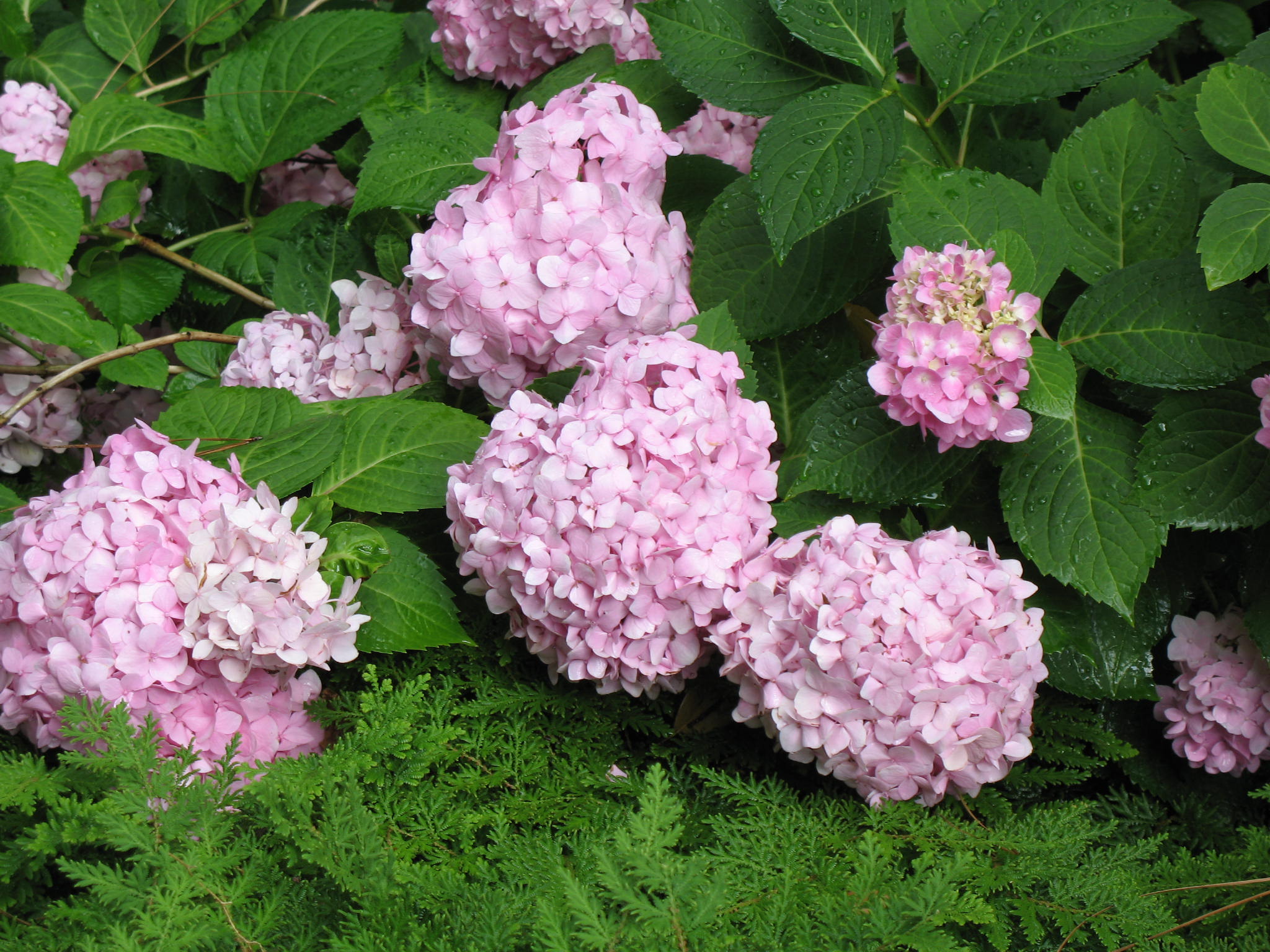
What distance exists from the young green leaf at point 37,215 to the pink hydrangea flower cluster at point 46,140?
13 cm

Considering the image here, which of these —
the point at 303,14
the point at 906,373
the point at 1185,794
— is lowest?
the point at 1185,794

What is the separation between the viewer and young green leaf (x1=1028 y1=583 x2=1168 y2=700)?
1.04 m

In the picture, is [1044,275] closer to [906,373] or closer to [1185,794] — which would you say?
[906,373]

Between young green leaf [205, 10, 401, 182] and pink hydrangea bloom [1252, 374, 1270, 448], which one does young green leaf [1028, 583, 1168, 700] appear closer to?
pink hydrangea bloom [1252, 374, 1270, 448]

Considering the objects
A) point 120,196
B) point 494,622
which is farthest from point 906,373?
point 120,196

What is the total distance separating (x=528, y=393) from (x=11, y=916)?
2.02 feet

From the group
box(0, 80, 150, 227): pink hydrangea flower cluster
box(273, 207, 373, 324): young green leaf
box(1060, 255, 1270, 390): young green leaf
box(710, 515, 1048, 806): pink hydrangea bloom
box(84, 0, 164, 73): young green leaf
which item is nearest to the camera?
box(710, 515, 1048, 806): pink hydrangea bloom

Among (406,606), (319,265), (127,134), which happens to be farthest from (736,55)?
(127,134)

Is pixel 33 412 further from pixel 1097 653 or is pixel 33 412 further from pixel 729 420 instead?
pixel 1097 653

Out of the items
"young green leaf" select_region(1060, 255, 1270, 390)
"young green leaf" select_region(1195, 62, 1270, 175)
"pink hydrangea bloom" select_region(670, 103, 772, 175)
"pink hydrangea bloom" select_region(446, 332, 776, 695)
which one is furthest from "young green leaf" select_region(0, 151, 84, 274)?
"young green leaf" select_region(1195, 62, 1270, 175)

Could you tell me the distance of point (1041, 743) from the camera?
1.07 m

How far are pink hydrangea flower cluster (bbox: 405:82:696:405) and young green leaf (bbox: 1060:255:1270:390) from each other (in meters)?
Result: 0.43

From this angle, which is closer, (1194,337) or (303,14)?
(1194,337)

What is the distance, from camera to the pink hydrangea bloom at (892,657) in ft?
2.83
